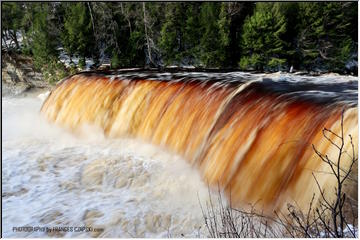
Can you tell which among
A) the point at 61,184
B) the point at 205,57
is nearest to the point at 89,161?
the point at 61,184

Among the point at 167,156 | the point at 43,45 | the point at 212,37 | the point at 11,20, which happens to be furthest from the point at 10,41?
the point at 167,156

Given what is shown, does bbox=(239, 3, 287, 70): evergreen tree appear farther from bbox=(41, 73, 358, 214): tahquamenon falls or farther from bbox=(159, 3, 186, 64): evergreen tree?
bbox=(41, 73, 358, 214): tahquamenon falls

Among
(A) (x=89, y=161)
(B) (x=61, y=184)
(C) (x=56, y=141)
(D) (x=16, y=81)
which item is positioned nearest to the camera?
(B) (x=61, y=184)

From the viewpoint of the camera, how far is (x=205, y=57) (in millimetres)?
20891

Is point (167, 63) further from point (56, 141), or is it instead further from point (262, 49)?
point (56, 141)

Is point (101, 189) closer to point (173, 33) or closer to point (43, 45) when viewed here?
point (43, 45)

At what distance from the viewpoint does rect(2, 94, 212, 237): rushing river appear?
4.39 metres

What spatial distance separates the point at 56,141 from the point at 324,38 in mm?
18072

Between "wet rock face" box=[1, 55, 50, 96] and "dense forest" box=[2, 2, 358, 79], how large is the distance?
2.48 feet

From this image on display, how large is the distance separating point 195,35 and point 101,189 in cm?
1805

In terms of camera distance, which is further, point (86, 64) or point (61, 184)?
point (86, 64)

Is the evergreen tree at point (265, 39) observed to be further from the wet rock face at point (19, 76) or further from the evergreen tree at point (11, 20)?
the evergreen tree at point (11, 20)

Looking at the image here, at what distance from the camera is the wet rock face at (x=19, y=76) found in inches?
778

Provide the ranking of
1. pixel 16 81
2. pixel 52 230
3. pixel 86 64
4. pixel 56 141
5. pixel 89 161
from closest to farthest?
pixel 52 230 → pixel 89 161 → pixel 56 141 → pixel 16 81 → pixel 86 64
